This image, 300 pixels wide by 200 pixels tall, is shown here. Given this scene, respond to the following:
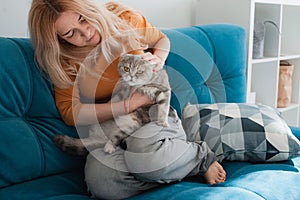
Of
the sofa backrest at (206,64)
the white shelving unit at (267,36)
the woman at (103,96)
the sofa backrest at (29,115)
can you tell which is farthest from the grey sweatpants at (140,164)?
the white shelving unit at (267,36)

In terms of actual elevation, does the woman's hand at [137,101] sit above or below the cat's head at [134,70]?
below

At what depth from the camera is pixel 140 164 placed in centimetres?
117

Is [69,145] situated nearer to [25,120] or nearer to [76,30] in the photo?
[25,120]

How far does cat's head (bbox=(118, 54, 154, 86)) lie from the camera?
1224mm

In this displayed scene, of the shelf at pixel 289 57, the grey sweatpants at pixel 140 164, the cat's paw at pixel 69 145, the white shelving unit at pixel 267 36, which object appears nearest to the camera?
the grey sweatpants at pixel 140 164

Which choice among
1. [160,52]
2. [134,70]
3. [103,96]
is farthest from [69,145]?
[160,52]

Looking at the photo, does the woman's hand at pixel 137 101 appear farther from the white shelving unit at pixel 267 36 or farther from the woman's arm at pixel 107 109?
the white shelving unit at pixel 267 36

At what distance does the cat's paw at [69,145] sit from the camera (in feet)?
4.21

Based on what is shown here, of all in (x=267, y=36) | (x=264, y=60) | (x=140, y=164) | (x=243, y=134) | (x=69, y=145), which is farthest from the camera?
(x=267, y=36)

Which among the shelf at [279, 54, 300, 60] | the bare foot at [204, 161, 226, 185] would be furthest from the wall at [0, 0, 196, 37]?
the bare foot at [204, 161, 226, 185]

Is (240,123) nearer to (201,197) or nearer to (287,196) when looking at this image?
(287,196)

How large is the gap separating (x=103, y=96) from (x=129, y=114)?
12cm

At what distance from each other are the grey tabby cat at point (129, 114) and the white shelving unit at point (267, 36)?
1.01 metres

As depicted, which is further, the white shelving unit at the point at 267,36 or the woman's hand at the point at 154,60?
the white shelving unit at the point at 267,36
